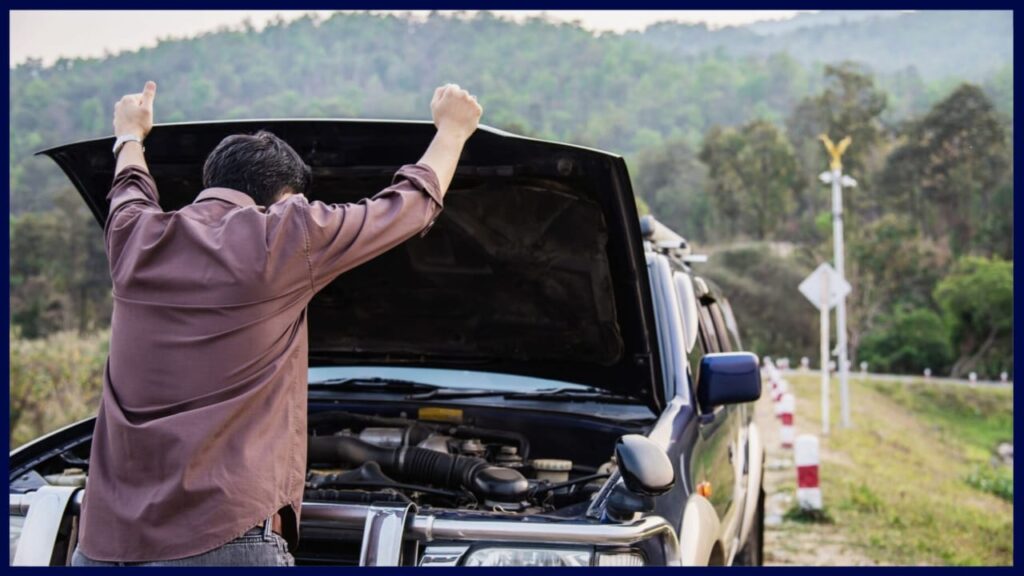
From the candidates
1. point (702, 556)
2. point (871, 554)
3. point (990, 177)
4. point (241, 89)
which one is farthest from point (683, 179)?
point (702, 556)

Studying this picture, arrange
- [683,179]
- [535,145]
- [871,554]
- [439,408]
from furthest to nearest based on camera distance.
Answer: [683,179], [871,554], [439,408], [535,145]

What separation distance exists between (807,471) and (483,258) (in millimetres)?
5266

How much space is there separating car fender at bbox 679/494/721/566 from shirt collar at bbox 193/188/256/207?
4.82 feet

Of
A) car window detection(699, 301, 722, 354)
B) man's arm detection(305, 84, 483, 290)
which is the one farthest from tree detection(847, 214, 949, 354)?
Answer: man's arm detection(305, 84, 483, 290)

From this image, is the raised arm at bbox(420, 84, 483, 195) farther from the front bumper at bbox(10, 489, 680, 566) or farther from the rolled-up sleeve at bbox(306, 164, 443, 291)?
the front bumper at bbox(10, 489, 680, 566)

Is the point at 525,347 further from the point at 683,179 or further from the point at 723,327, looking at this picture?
the point at 683,179

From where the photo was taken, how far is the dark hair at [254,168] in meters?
2.34

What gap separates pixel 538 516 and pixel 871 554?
5.29 m

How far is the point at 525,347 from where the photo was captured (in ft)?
13.7

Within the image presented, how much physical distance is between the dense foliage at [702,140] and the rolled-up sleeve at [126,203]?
131cm

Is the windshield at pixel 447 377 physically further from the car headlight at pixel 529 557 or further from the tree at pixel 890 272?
the tree at pixel 890 272

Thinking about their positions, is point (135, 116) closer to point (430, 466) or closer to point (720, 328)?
point (430, 466)

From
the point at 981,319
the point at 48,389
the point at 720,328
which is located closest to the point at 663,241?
the point at 720,328

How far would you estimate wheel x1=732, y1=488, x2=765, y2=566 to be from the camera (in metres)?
5.41
